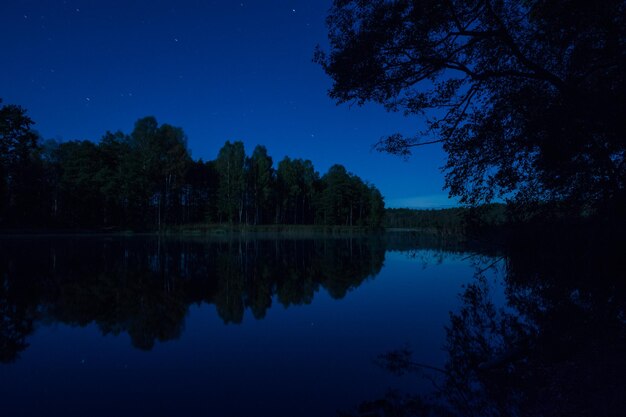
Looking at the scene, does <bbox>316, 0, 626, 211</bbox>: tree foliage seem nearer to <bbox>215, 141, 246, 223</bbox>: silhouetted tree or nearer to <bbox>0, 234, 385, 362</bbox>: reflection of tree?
<bbox>0, 234, 385, 362</bbox>: reflection of tree

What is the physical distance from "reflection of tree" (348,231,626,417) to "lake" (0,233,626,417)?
37 mm

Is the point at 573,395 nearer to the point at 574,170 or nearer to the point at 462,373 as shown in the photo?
the point at 462,373

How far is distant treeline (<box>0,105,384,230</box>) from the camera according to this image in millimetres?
53125

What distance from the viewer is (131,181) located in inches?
2303

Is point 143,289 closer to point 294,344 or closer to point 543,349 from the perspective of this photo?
point 294,344

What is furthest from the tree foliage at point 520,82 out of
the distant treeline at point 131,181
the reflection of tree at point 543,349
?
the distant treeline at point 131,181

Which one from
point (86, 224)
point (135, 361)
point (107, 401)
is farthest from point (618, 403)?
point (86, 224)

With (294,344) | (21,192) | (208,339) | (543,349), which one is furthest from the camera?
(21,192)

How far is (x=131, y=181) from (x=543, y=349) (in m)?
61.7

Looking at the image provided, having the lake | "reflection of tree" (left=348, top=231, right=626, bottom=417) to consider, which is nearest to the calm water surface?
the lake

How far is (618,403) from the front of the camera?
418 cm

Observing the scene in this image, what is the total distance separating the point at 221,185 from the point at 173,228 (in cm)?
1801

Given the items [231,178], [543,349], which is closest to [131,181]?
[231,178]

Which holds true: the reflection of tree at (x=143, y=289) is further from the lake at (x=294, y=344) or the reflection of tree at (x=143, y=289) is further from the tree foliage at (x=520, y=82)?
the tree foliage at (x=520, y=82)
